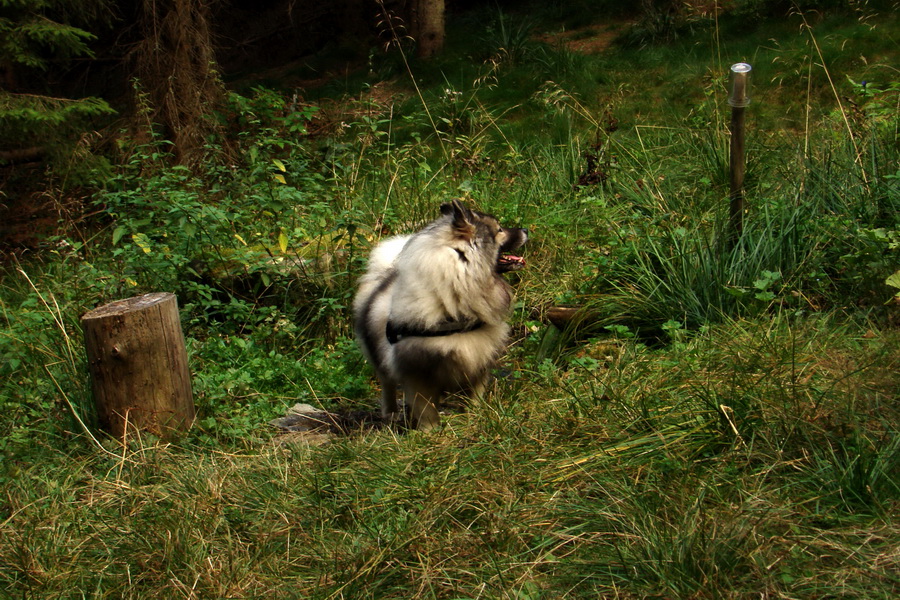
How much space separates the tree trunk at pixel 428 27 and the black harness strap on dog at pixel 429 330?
8604 millimetres

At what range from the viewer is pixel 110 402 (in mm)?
3936

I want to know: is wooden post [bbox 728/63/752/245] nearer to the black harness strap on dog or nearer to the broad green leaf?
the black harness strap on dog

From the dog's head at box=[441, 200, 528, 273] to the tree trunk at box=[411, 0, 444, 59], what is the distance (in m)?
8.23

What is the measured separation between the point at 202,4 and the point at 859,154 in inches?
293

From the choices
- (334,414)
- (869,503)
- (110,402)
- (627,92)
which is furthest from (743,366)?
(627,92)

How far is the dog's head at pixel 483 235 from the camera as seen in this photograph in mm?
4094

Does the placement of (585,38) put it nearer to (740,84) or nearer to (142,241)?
(740,84)

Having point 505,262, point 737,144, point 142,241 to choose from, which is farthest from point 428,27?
point 505,262

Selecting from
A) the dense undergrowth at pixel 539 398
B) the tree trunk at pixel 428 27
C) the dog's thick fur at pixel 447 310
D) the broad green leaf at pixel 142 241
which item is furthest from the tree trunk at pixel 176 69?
the dog's thick fur at pixel 447 310

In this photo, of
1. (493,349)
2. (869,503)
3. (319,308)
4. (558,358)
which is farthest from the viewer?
(319,308)

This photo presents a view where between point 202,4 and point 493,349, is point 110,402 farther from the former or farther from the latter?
point 202,4

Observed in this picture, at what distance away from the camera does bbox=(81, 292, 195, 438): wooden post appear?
3842mm

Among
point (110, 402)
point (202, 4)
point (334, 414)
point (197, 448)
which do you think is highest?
point (202, 4)

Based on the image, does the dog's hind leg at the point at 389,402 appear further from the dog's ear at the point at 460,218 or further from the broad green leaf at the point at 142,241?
the broad green leaf at the point at 142,241
